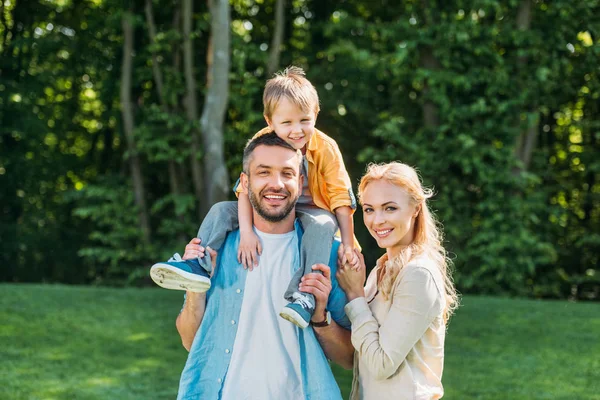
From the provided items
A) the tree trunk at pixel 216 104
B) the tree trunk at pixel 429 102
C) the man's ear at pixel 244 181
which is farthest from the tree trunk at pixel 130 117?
the man's ear at pixel 244 181

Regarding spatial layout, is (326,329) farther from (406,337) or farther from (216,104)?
(216,104)

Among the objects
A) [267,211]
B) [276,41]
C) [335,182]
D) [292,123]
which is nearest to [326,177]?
[335,182]

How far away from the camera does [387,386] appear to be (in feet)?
8.38

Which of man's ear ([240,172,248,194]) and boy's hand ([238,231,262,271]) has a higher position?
man's ear ([240,172,248,194])

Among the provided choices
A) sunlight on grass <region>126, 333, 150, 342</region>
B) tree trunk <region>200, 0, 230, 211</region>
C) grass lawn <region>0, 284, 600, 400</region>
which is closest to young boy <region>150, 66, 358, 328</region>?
grass lawn <region>0, 284, 600, 400</region>

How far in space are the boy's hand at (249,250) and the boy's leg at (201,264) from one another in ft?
0.39

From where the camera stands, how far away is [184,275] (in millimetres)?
2664

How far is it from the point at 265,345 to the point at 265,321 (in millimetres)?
86

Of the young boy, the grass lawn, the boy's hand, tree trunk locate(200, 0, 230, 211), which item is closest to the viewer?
the young boy

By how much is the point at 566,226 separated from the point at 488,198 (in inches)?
93.8

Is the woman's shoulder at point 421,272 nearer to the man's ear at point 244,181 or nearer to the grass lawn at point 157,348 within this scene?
the man's ear at point 244,181

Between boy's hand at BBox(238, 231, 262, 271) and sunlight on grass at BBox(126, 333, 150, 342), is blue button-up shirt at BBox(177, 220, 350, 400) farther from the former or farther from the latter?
sunlight on grass at BBox(126, 333, 150, 342)

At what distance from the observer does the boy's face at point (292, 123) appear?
3.26 metres

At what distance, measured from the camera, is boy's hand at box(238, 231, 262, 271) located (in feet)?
9.20
